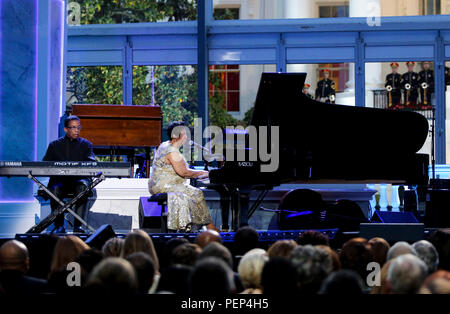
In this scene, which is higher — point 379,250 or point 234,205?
point 234,205

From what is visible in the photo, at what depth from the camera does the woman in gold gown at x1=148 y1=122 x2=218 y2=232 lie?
675 cm

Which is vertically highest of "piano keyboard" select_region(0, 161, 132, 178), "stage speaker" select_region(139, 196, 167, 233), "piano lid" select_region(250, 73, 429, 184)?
"piano lid" select_region(250, 73, 429, 184)

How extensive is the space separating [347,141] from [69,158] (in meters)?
2.97

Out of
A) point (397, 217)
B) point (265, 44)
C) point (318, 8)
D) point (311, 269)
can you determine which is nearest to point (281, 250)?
point (311, 269)

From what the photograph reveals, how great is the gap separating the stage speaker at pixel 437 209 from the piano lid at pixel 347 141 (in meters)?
1.91

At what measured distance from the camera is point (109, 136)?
10.1 metres

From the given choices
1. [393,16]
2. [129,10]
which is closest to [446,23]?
[393,16]

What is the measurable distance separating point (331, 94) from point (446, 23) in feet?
8.25

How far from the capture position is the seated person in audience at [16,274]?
3.16m

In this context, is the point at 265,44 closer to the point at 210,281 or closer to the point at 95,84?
the point at 95,84

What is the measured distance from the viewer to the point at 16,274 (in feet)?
10.7

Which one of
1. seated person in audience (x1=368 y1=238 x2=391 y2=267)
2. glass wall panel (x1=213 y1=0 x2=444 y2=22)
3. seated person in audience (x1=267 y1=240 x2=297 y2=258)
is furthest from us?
glass wall panel (x1=213 y1=0 x2=444 y2=22)

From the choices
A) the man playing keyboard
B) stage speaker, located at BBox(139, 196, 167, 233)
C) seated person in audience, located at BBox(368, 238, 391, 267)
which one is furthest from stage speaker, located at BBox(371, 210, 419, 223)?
the man playing keyboard

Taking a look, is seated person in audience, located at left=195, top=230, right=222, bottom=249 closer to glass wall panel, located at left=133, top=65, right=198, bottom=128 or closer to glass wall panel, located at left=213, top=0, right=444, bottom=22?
glass wall panel, located at left=133, top=65, right=198, bottom=128
